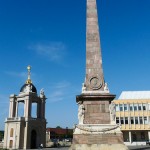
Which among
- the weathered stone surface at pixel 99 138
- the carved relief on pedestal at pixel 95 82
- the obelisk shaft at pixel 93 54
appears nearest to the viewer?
the weathered stone surface at pixel 99 138

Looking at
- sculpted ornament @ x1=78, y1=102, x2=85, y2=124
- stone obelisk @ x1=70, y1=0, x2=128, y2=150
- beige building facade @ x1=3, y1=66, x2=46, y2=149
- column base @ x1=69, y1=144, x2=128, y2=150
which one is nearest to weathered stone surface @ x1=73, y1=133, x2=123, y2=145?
stone obelisk @ x1=70, y1=0, x2=128, y2=150

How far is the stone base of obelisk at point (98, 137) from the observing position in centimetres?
1889

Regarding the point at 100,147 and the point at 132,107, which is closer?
the point at 100,147

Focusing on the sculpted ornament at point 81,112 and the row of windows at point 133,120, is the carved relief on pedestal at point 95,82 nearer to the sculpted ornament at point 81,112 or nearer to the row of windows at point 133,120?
the sculpted ornament at point 81,112

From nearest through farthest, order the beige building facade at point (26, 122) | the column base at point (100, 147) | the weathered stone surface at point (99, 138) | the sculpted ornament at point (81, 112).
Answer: the column base at point (100, 147)
the weathered stone surface at point (99, 138)
the sculpted ornament at point (81, 112)
the beige building facade at point (26, 122)

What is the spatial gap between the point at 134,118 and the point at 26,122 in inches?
934

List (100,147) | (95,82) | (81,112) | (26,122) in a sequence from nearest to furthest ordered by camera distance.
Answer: (100,147)
(81,112)
(95,82)
(26,122)

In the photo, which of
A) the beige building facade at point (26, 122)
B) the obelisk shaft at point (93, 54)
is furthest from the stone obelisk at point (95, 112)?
the beige building facade at point (26, 122)

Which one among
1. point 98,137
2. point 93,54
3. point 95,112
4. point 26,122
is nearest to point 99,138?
point 98,137

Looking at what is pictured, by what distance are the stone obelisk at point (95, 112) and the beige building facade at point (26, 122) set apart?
34.2 m

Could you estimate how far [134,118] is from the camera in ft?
180

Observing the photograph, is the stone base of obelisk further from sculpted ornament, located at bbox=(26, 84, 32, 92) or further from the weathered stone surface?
sculpted ornament, located at bbox=(26, 84, 32, 92)

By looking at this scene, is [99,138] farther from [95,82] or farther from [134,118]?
[134,118]

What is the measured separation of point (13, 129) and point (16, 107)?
230 inches
